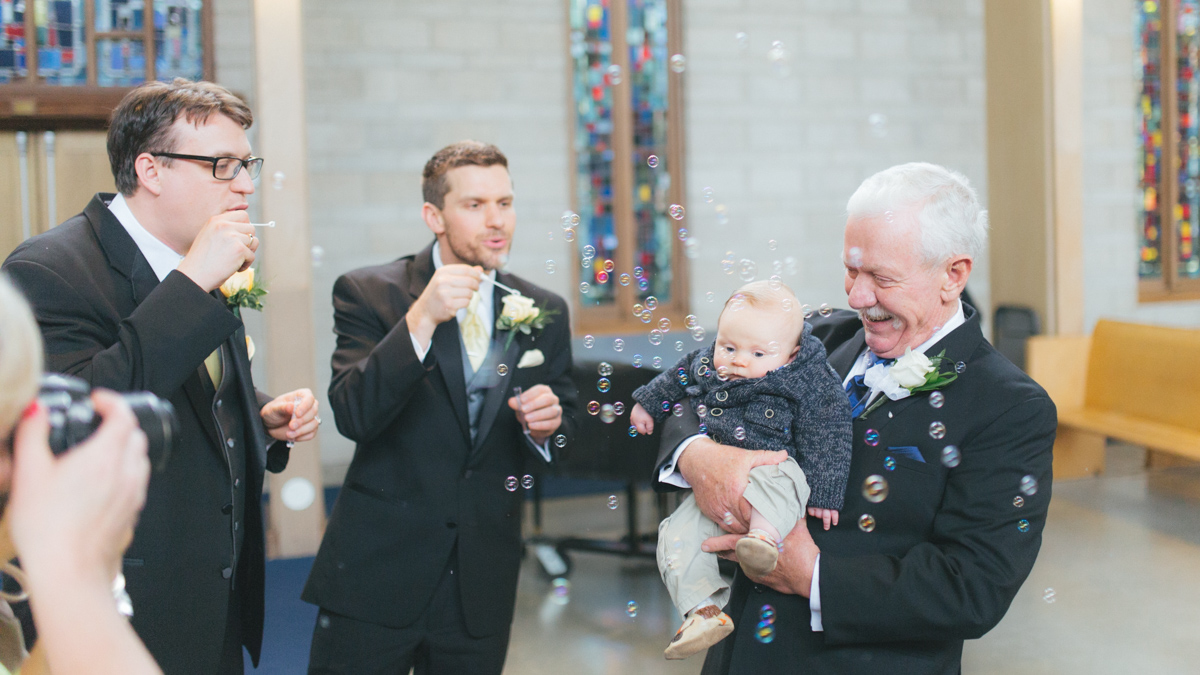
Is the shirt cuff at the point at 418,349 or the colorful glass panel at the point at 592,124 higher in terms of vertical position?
the colorful glass panel at the point at 592,124

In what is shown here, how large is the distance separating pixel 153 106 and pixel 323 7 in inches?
182

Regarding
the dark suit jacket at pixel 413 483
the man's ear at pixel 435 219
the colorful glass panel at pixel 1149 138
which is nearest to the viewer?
the dark suit jacket at pixel 413 483

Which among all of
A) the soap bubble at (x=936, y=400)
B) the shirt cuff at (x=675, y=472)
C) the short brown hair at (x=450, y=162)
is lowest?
the shirt cuff at (x=675, y=472)

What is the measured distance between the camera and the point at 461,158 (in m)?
2.33

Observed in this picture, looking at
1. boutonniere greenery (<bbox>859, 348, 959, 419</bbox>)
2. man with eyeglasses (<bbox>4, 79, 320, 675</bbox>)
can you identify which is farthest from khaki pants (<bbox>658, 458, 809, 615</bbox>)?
man with eyeglasses (<bbox>4, 79, 320, 675</bbox>)

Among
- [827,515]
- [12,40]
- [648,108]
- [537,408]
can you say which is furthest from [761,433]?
[12,40]

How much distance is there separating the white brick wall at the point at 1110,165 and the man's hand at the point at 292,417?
22.3 feet

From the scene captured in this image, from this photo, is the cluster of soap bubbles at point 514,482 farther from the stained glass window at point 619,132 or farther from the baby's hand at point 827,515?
the stained glass window at point 619,132

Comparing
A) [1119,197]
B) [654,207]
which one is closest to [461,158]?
[654,207]

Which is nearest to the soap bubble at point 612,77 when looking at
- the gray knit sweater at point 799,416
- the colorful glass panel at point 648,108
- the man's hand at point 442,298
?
the colorful glass panel at point 648,108

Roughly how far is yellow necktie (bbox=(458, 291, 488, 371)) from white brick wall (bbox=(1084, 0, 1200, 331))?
20.9 feet

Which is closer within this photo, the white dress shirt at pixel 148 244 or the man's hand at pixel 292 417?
the white dress shirt at pixel 148 244

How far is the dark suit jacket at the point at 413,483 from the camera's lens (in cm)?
215

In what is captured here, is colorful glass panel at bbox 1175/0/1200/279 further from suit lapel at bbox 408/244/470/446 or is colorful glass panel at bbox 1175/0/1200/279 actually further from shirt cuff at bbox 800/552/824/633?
shirt cuff at bbox 800/552/824/633
